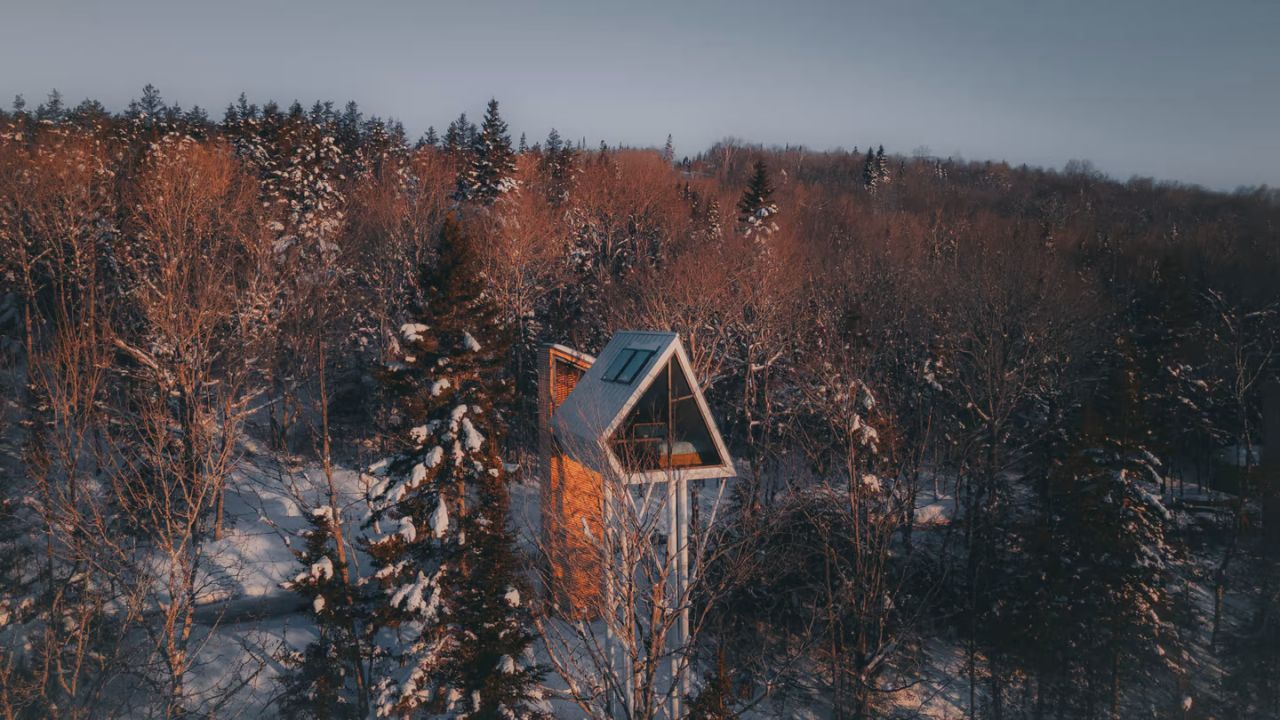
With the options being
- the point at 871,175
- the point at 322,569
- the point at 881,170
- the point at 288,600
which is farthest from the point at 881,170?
the point at 322,569

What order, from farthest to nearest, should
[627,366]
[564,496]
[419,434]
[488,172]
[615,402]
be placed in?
A: [488,172] → [564,496] → [627,366] → [615,402] → [419,434]

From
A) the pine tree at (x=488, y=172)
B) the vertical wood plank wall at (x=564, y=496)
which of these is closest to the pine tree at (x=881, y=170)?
the pine tree at (x=488, y=172)

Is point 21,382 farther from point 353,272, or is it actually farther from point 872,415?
point 872,415

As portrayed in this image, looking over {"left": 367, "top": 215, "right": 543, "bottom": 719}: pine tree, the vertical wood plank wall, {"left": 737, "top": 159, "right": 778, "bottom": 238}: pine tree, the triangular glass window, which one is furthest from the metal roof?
{"left": 737, "top": 159, "right": 778, "bottom": 238}: pine tree

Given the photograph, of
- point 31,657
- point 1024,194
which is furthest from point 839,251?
point 1024,194

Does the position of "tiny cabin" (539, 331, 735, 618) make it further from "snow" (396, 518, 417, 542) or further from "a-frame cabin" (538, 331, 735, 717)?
"snow" (396, 518, 417, 542)

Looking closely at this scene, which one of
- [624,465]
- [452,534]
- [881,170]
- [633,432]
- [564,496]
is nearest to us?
[624,465]

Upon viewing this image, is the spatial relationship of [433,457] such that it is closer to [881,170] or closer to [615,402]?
[615,402]
